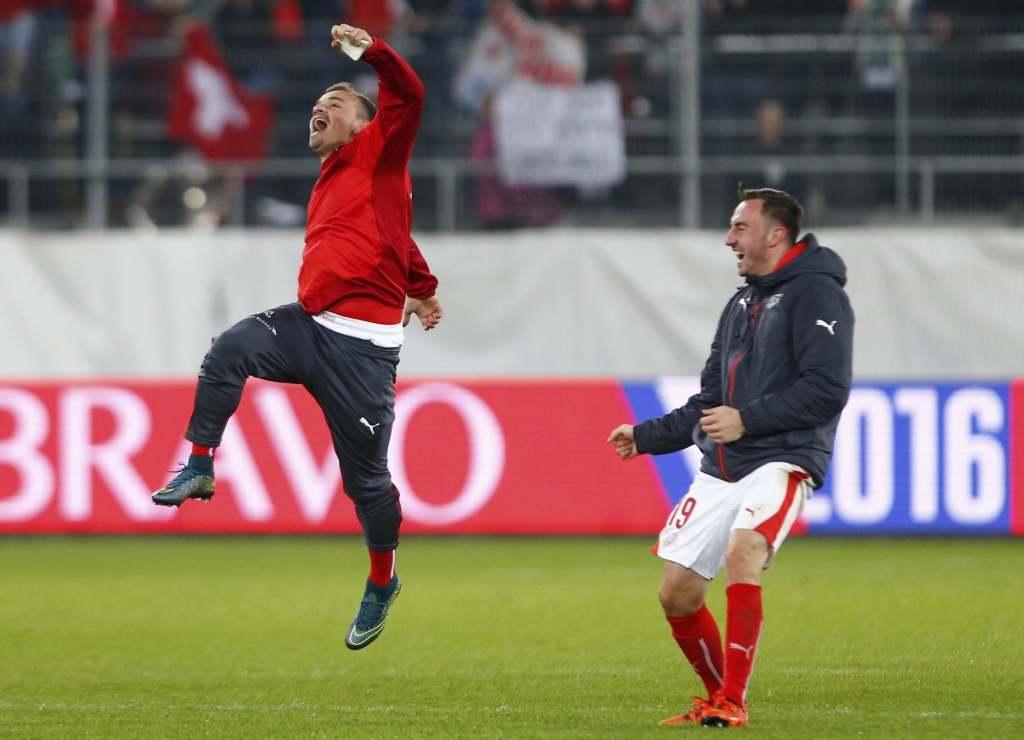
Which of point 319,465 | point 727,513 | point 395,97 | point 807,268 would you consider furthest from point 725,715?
point 319,465

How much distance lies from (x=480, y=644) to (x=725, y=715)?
2.44 m

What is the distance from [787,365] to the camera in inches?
212

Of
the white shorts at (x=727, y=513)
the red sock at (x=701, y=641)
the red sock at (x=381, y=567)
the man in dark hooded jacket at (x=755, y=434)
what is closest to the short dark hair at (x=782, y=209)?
the man in dark hooded jacket at (x=755, y=434)

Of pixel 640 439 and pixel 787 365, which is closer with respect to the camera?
pixel 787 365

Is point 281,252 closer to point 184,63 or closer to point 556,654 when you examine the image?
point 184,63

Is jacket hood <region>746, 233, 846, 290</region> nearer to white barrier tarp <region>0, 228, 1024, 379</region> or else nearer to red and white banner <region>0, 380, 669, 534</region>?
red and white banner <region>0, 380, 669, 534</region>

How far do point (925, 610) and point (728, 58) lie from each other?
5940 mm

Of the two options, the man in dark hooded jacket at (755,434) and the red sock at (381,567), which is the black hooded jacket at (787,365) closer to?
the man in dark hooded jacket at (755,434)

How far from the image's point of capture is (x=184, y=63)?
44.6 ft

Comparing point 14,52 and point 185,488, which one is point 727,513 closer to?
point 185,488

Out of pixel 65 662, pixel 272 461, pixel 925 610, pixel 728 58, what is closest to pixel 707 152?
pixel 728 58

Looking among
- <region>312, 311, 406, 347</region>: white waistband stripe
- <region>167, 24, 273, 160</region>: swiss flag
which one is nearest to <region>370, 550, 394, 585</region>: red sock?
<region>312, 311, 406, 347</region>: white waistband stripe

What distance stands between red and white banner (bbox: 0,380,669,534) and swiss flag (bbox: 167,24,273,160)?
9.01ft

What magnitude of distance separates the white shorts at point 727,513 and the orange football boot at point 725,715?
0.46m
